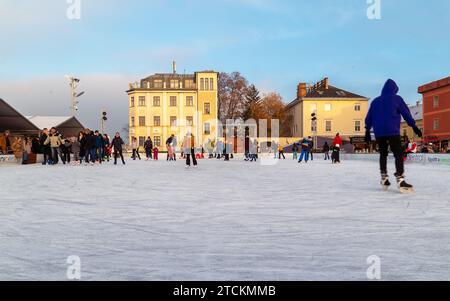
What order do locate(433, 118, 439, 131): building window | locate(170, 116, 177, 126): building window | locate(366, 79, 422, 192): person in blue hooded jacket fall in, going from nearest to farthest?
1. locate(366, 79, 422, 192): person in blue hooded jacket
2. locate(433, 118, 439, 131): building window
3. locate(170, 116, 177, 126): building window

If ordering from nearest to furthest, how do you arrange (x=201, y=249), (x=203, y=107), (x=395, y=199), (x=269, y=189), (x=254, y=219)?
(x=201, y=249) < (x=254, y=219) < (x=395, y=199) < (x=269, y=189) < (x=203, y=107)

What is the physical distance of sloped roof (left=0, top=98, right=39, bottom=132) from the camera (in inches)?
785

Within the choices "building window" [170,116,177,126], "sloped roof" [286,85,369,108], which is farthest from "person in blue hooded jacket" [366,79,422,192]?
"building window" [170,116,177,126]

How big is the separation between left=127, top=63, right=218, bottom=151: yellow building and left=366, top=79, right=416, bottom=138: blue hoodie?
183 feet

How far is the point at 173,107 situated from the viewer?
2532 inches

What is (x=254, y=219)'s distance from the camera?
171 inches

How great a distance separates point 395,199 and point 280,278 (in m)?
3.87

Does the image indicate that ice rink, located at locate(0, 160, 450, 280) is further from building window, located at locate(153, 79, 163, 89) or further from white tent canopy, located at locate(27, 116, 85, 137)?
building window, located at locate(153, 79, 163, 89)

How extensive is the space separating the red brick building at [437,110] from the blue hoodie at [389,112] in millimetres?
40591

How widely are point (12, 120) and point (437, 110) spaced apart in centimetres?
4400

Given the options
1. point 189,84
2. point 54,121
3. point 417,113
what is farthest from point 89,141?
point 417,113

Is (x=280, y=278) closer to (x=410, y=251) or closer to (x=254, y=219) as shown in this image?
(x=410, y=251)

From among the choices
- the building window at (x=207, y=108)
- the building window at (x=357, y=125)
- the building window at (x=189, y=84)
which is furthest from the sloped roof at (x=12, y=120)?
the building window at (x=357, y=125)
